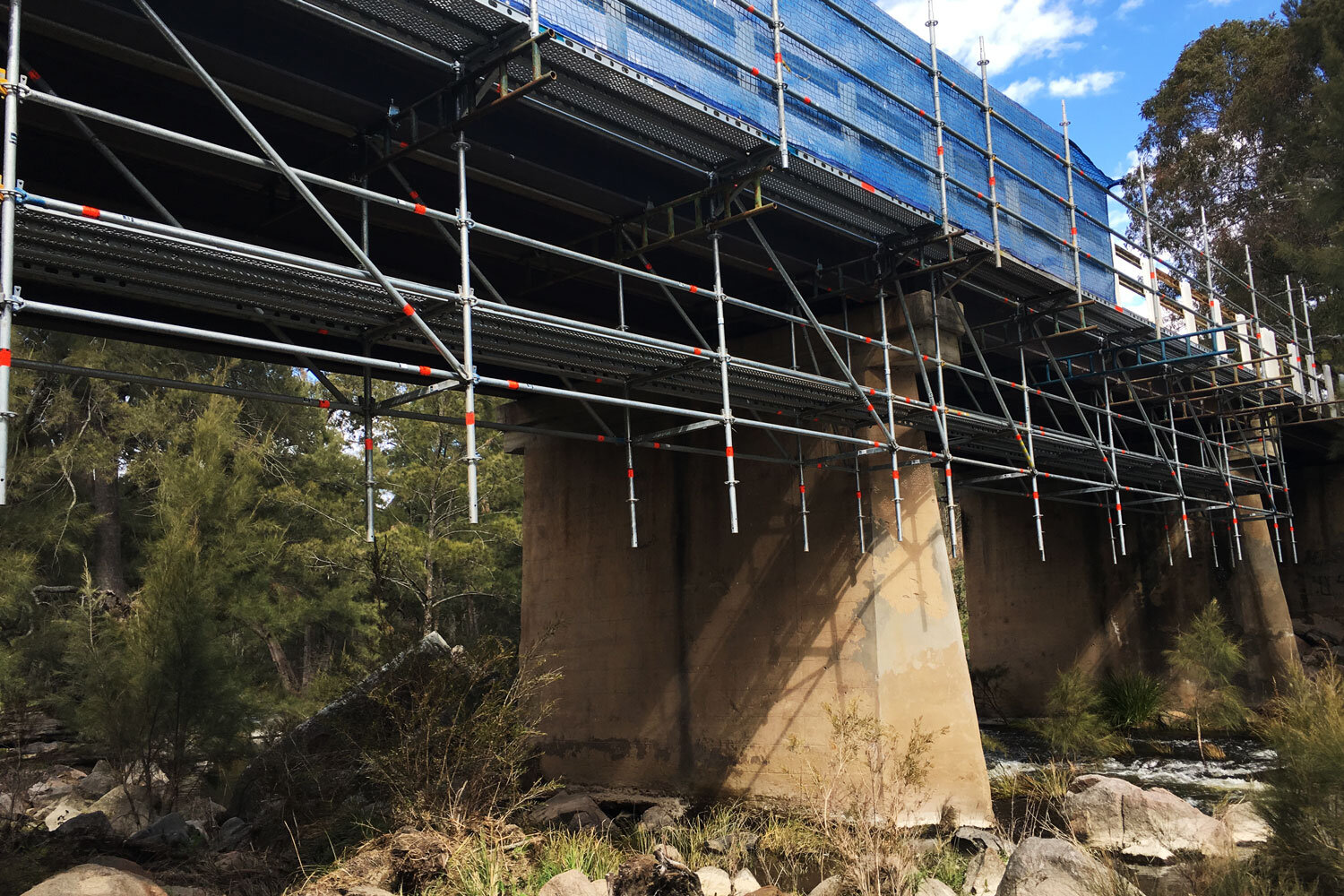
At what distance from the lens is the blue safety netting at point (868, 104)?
30.5 feet

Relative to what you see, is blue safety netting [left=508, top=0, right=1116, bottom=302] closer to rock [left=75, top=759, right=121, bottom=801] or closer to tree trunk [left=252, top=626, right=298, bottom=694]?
rock [left=75, top=759, right=121, bottom=801]

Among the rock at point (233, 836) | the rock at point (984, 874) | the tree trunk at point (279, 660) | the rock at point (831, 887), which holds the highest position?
the tree trunk at point (279, 660)

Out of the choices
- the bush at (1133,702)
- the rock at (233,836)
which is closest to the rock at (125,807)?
the rock at (233,836)

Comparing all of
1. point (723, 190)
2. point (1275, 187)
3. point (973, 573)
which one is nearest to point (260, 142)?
point (723, 190)

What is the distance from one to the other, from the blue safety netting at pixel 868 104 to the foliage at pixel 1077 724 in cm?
739

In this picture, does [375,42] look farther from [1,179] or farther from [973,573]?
[973,573]

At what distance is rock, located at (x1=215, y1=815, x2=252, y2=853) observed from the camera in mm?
10508

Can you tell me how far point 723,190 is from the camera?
10.3m

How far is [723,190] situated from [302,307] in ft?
14.0

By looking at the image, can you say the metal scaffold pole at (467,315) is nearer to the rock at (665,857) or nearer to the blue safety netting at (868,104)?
the blue safety netting at (868,104)

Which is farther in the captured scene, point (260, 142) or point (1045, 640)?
point (1045, 640)

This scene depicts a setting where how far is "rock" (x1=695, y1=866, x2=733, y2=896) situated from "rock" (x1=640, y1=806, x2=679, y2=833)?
197 centimetres

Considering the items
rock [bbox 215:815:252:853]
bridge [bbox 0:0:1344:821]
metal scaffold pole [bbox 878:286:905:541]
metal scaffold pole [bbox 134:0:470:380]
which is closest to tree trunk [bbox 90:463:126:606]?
bridge [bbox 0:0:1344:821]

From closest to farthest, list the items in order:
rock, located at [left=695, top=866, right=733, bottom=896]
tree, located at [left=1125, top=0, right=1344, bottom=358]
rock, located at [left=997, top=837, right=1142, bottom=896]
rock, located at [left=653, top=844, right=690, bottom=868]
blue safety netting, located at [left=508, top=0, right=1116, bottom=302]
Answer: rock, located at [left=997, top=837, right=1142, bottom=896] → rock, located at [left=653, top=844, right=690, bottom=868] → blue safety netting, located at [left=508, top=0, right=1116, bottom=302] → rock, located at [left=695, top=866, right=733, bottom=896] → tree, located at [left=1125, top=0, right=1344, bottom=358]
